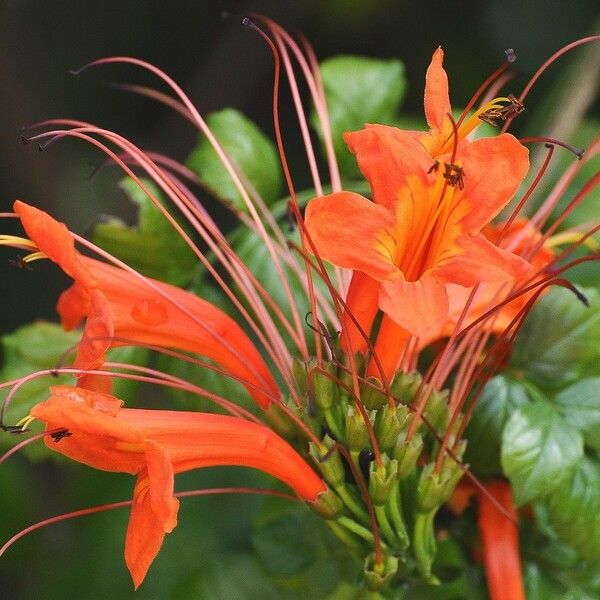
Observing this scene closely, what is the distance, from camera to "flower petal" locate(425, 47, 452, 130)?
1131 millimetres

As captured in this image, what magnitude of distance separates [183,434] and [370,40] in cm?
227

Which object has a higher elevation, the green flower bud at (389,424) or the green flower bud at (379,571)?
the green flower bud at (389,424)

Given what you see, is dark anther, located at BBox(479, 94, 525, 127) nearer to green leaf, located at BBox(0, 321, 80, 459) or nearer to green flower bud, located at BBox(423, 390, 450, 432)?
green flower bud, located at BBox(423, 390, 450, 432)

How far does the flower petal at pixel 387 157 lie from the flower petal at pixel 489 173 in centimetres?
5

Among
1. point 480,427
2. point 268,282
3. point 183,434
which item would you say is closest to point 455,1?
point 268,282

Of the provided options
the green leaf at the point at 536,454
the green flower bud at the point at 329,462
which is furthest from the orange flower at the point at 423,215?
the green leaf at the point at 536,454

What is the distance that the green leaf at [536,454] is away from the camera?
1.24m

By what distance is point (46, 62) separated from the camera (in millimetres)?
3080

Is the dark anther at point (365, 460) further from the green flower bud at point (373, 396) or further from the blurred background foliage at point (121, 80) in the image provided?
the blurred background foliage at point (121, 80)

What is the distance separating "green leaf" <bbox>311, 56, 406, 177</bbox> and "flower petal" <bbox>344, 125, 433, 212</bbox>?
1.92ft

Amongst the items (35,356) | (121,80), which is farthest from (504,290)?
(121,80)

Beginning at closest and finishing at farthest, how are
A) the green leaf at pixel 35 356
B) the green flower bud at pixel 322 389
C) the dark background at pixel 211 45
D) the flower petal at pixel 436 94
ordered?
the flower petal at pixel 436 94, the green flower bud at pixel 322 389, the green leaf at pixel 35 356, the dark background at pixel 211 45

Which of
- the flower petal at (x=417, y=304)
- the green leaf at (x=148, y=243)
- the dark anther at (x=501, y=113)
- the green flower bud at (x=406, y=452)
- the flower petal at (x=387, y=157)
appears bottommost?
the green leaf at (x=148, y=243)

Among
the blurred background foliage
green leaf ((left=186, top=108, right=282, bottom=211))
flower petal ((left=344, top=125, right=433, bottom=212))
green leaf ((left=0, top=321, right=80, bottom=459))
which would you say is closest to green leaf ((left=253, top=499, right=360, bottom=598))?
green leaf ((left=0, top=321, right=80, bottom=459))
